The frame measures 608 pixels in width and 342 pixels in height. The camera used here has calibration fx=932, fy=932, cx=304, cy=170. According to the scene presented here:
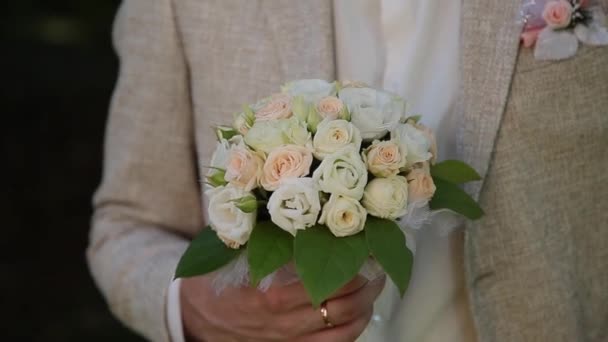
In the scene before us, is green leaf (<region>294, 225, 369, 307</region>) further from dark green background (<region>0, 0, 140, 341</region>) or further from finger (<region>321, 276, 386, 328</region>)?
dark green background (<region>0, 0, 140, 341</region>)

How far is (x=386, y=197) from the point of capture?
1.40 m

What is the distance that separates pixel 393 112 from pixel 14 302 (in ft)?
15.5

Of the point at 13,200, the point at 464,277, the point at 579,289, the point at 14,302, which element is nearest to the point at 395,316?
the point at 464,277

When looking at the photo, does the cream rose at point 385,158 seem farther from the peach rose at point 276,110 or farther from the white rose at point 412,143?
the peach rose at point 276,110

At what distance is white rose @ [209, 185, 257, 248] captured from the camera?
142 centimetres

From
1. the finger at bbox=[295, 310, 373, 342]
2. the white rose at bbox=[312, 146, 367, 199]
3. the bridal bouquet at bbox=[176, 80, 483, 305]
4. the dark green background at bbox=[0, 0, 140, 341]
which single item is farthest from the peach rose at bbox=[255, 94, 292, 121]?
the dark green background at bbox=[0, 0, 140, 341]

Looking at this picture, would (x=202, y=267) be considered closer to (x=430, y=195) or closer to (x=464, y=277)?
(x=430, y=195)

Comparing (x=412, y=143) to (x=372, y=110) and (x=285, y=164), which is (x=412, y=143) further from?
(x=285, y=164)

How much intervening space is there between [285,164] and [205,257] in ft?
0.71

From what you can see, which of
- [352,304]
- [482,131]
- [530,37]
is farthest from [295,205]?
[530,37]

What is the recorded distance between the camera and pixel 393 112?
1.49 m

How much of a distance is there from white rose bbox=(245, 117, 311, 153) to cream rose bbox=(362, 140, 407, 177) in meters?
0.10

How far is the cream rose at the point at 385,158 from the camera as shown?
4.65 ft

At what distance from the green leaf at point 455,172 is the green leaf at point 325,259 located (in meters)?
0.25
